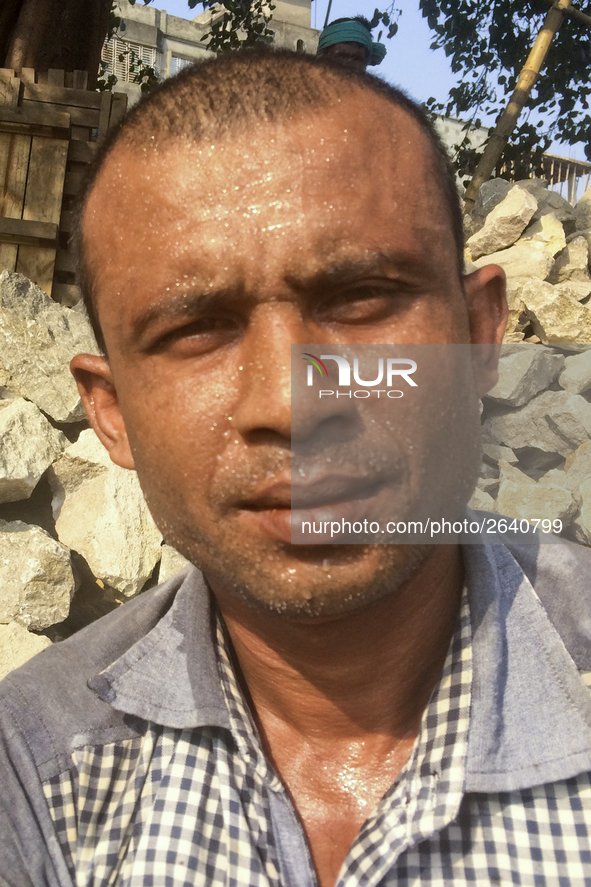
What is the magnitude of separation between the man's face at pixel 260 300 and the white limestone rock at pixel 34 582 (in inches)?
65.7

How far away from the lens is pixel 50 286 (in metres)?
3.97

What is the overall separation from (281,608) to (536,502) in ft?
7.08

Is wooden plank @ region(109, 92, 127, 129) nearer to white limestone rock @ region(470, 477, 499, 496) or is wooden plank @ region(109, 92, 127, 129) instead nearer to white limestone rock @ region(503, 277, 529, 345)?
white limestone rock @ region(503, 277, 529, 345)

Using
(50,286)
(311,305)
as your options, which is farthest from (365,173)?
(50,286)

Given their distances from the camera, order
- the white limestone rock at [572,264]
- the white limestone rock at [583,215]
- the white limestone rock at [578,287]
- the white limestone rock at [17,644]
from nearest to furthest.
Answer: the white limestone rock at [17,644] < the white limestone rock at [578,287] < the white limestone rock at [572,264] < the white limestone rock at [583,215]

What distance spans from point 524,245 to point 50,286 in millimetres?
2947

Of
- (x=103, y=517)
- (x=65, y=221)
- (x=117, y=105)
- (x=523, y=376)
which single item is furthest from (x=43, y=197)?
(x=523, y=376)

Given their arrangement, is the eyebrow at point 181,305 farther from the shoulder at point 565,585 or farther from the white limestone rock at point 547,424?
the white limestone rock at point 547,424

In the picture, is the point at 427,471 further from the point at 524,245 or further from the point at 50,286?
the point at 524,245

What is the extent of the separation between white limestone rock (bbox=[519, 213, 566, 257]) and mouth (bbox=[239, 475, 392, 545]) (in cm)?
422

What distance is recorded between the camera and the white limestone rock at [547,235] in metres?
4.93

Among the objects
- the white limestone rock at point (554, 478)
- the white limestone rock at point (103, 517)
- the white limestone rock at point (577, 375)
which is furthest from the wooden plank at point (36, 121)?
the white limestone rock at point (554, 478)

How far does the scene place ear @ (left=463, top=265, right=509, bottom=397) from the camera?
1.44 meters

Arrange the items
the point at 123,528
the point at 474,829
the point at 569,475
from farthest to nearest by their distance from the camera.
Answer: the point at 569,475
the point at 123,528
the point at 474,829
